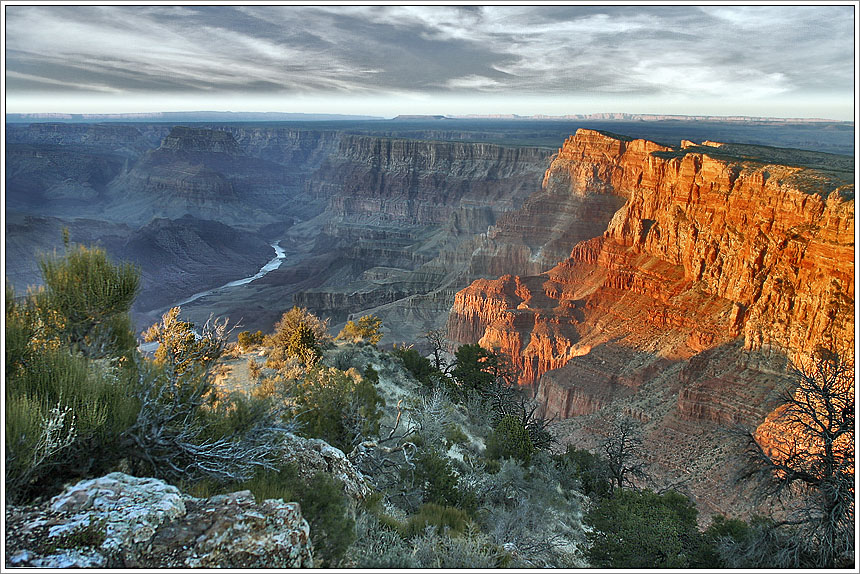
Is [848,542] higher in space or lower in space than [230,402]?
lower

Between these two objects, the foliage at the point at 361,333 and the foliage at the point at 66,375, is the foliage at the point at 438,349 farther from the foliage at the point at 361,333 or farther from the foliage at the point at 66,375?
the foliage at the point at 66,375

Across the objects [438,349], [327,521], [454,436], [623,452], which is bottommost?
[623,452]

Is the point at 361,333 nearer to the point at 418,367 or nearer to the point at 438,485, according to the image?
the point at 418,367

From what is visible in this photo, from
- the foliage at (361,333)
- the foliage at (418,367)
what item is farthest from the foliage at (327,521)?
the foliage at (361,333)

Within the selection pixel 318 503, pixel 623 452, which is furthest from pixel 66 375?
pixel 623 452

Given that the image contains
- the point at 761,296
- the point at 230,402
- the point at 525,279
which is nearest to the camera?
the point at 230,402

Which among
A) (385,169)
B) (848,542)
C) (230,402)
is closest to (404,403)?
(230,402)

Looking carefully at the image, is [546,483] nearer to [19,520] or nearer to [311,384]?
[311,384]

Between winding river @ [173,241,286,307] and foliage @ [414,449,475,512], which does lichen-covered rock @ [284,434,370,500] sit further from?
winding river @ [173,241,286,307]
